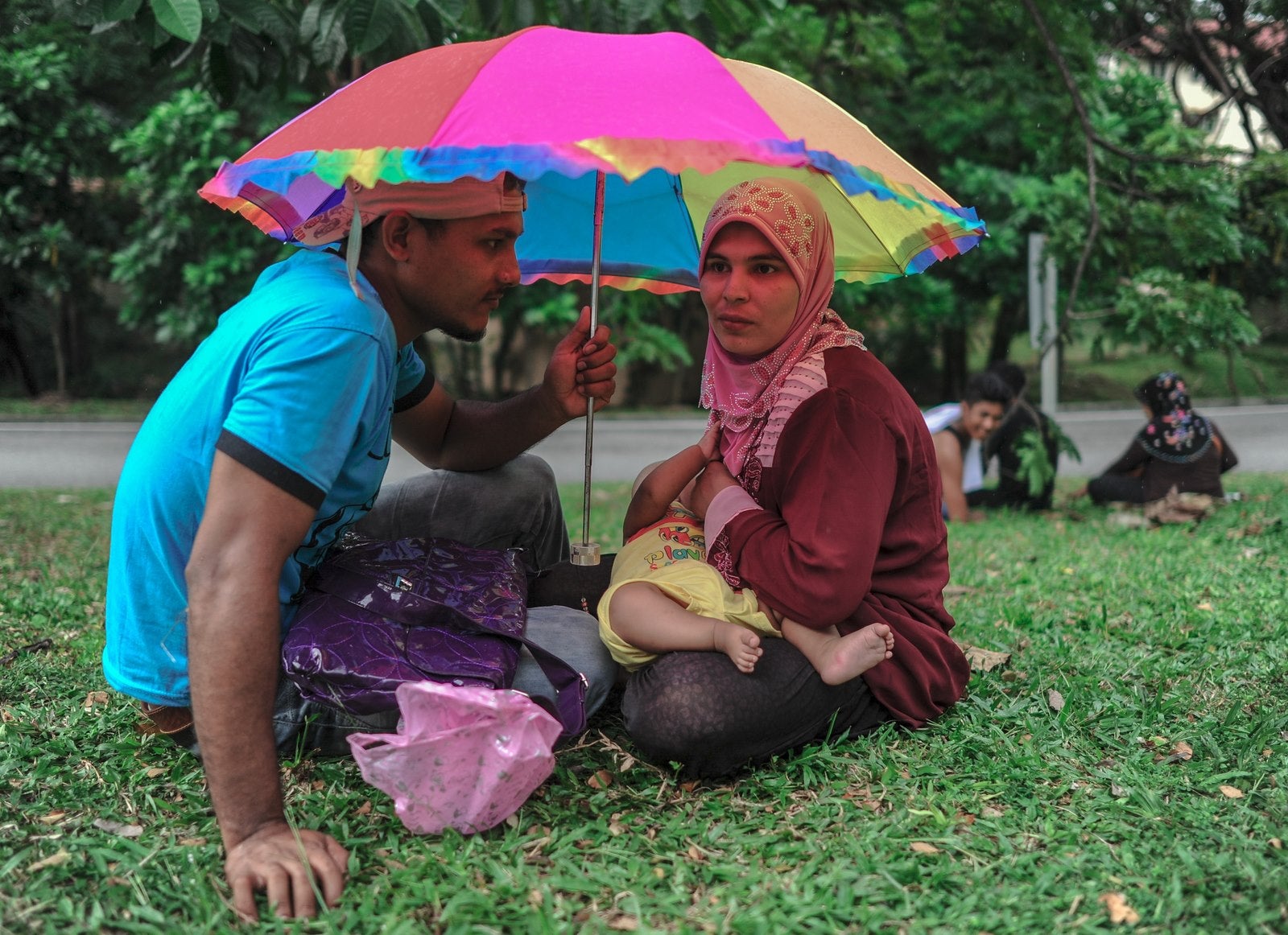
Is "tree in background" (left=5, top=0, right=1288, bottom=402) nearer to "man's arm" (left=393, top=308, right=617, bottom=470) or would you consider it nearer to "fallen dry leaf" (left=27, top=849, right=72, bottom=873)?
"man's arm" (left=393, top=308, right=617, bottom=470)

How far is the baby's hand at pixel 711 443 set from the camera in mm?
3006

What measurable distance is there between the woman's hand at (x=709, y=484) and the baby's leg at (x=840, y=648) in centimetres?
39

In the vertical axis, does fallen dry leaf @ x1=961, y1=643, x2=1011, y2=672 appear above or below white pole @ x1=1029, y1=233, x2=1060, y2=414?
below

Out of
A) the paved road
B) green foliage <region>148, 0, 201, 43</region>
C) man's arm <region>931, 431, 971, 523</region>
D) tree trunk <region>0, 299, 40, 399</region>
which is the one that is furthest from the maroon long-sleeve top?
tree trunk <region>0, 299, 40, 399</region>

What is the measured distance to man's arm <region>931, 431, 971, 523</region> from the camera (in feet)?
24.2

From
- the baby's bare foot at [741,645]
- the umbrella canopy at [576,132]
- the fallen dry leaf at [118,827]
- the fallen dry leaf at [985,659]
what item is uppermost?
the umbrella canopy at [576,132]

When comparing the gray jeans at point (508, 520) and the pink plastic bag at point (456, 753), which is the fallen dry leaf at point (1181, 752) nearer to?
the gray jeans at point (508, 520)

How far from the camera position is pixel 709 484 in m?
2.99

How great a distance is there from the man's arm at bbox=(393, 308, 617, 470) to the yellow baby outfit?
429mm

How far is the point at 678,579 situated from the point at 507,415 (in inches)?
35.5

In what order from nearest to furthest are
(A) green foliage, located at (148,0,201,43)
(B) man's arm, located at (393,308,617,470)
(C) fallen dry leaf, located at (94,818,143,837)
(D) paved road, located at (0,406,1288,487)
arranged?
(C) fallen dry leaf, located at (94,818,143,837) < (B) man's arm, located at (393,308,617,470) < (A) green foliage, located at (148,0,201,43) < (D) paved road, located at (0,406,1288,487)

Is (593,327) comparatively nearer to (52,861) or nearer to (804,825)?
(804,825)

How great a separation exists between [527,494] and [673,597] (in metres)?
0.89

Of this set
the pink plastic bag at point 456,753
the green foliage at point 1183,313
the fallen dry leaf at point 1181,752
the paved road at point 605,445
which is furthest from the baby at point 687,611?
the paved road at point 605,445
